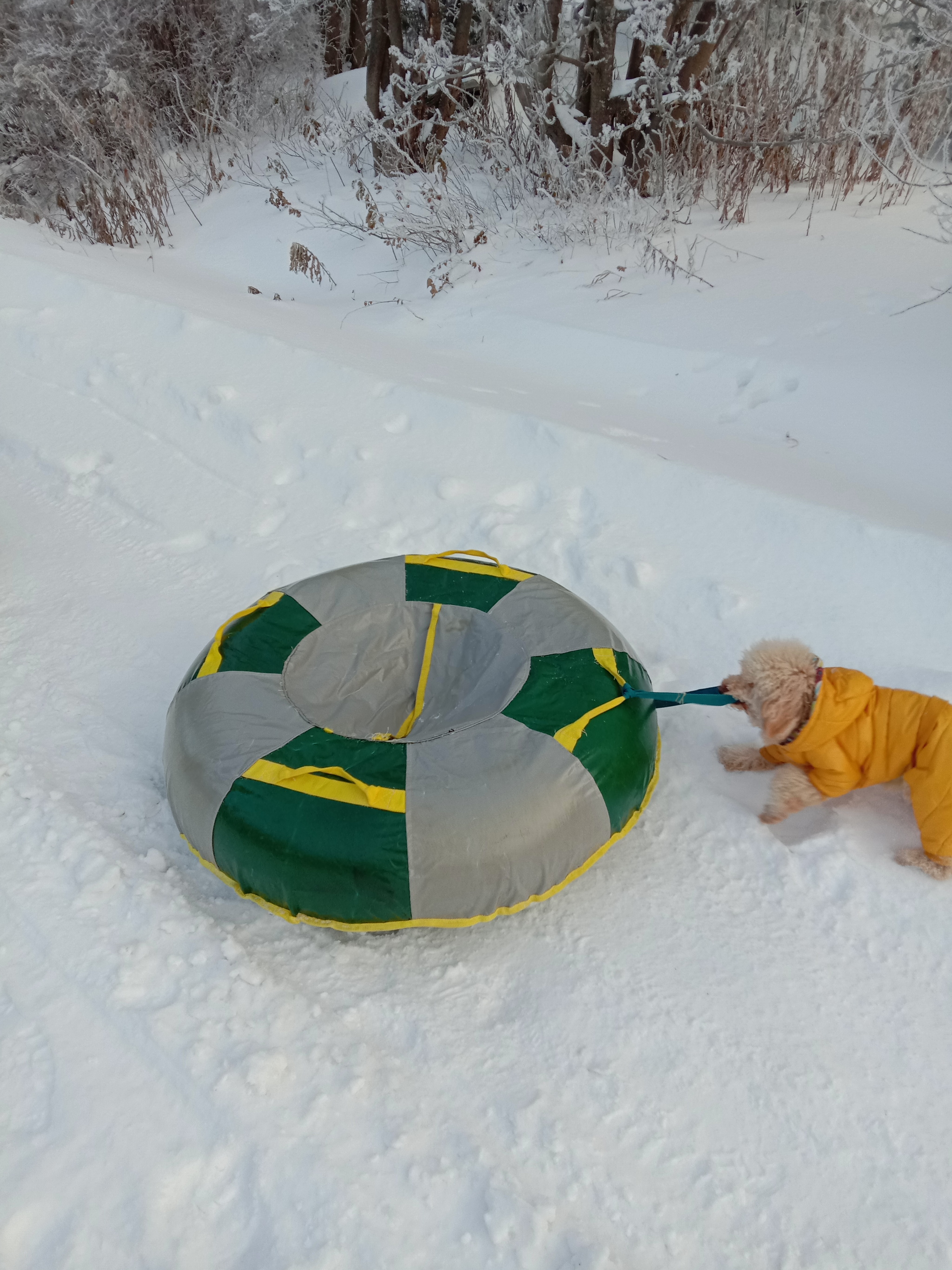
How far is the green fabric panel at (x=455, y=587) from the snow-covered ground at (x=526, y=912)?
56 cm

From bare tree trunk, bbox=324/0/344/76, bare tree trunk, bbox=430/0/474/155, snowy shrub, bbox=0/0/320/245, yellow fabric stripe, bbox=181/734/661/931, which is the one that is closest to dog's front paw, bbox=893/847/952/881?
yellow fabric stripe, bbox=181/734/661/931

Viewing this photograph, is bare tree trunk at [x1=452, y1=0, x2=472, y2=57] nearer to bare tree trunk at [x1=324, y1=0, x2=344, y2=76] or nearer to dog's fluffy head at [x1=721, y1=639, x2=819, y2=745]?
bare tree trunk at [x1=324, y1=0, x2=344, y2=76]

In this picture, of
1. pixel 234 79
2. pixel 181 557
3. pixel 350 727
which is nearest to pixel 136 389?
pixel 181 557

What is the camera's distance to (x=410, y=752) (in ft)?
5.48

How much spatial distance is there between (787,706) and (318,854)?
3.22 feet

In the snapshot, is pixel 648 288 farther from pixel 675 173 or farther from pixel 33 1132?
pixel 33 1132

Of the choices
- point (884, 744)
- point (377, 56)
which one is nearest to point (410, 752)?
point (884, 744)

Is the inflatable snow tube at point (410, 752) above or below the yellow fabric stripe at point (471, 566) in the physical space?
below

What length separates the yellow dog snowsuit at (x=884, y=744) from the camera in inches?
66.6

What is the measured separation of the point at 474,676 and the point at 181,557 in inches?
52.9

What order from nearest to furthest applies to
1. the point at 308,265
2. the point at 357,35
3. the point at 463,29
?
the point at 308,265 → the point at 463,29 → the point at 357,35

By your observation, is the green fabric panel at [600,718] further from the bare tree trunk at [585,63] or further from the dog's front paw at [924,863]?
the bare tree trunk at [585,63]

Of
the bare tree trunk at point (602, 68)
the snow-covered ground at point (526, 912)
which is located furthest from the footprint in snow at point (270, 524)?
the bare tree trunk at point (602, 68)

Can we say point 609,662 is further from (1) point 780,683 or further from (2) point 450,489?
(2) point 450,489
